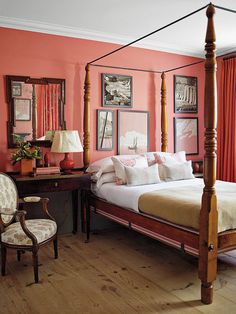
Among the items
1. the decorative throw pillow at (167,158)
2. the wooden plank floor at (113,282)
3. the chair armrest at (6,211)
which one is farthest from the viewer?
the decorative throw pillow at (167,158)

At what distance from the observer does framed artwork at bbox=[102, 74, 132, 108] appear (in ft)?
15.9

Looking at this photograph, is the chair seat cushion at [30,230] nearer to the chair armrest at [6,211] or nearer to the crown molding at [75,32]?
the chair armrest at [6,211]

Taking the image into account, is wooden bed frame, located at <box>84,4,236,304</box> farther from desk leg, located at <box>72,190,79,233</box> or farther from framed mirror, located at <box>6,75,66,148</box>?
framed mirror, located at <box>6,75,66,148</box>

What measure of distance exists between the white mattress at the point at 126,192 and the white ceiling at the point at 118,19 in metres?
2.00

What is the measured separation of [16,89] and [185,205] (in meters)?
2.60

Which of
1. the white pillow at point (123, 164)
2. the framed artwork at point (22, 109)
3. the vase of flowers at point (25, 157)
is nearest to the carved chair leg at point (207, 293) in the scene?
the white pillow at point (123, 164)

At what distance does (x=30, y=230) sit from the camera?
311 centimetres

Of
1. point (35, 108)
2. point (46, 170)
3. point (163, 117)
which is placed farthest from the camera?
point (163, 117)

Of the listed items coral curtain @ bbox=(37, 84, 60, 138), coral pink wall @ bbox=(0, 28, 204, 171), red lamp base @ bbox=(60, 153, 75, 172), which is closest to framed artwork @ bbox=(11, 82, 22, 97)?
coral pink wall @ bbox=(0, 28, 204, 171)

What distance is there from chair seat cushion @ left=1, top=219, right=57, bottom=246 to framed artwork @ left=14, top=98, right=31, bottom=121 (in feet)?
4.92

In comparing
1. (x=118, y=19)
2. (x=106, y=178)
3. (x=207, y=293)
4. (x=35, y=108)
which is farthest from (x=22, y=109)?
(x=207, y=293)

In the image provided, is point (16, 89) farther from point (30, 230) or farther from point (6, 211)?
point (30, 230)

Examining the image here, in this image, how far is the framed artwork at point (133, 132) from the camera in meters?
5.01

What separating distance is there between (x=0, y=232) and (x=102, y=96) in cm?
246
